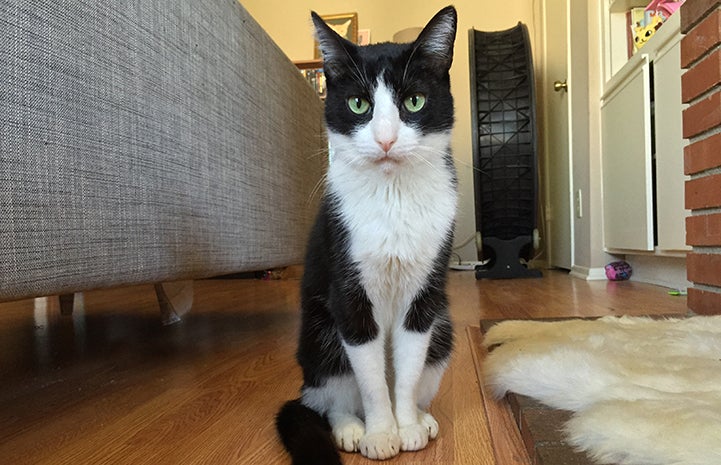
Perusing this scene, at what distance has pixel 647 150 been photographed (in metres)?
2.29

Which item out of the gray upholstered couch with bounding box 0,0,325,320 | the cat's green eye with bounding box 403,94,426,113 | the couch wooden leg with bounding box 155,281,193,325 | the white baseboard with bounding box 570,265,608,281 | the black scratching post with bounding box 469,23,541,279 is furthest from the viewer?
the black scratching post with bounding box 469,23,541,279

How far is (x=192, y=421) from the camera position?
0.89 meters

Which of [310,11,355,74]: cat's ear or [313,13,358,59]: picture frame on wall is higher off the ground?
[313,13,358,59]: picture frame on wall

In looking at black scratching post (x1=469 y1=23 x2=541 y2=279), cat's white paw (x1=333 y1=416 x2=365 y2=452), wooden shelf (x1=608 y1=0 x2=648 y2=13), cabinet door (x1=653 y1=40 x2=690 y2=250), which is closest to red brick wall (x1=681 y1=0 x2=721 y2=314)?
cabinet door (x1=653 y1=40 x2=690 y2=250)

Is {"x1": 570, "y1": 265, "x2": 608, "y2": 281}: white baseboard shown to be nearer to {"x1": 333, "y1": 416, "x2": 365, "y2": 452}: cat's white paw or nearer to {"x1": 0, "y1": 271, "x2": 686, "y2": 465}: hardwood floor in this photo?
{"x1": 0, "y1": 271, "x2": 686, "y2": 465}: hardwood floor

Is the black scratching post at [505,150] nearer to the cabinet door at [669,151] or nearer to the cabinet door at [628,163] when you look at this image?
the cabinet door at [628,163]

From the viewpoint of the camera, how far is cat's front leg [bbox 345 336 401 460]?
78 cm

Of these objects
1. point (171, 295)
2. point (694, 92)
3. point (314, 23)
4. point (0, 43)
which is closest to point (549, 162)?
point (694, 92)

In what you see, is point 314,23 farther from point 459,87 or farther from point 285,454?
point 459,87

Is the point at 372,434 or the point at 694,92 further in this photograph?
the point at 694,92

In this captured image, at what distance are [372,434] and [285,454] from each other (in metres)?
0.12

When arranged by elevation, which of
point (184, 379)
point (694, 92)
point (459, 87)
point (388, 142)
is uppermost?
point (459, 87)

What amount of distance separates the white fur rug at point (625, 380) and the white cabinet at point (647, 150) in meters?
1.04

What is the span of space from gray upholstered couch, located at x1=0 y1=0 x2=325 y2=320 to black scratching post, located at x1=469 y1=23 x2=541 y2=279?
5.97 feet
